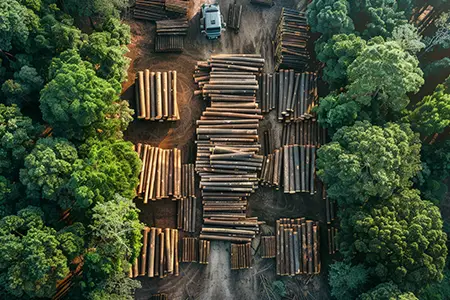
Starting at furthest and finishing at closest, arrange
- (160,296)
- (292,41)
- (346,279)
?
(292,41)
(160,296)
(346,279)

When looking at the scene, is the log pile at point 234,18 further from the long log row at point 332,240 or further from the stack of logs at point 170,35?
the long log row at point 332,240

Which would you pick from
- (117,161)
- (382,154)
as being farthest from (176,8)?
(382,154)

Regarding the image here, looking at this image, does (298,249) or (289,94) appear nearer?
(298,249)

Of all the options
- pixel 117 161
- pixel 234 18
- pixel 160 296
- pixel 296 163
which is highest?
pixel 234 18

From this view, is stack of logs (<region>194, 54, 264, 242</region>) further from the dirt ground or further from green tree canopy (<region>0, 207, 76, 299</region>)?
green tree canopy (<region>0, 207, 76, 299</region>)

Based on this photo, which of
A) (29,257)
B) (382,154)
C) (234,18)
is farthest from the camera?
(234,18)

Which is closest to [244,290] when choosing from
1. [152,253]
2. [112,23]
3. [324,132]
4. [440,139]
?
[152,253]

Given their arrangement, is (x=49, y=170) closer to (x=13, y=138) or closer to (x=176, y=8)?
(x=13, y=138)
